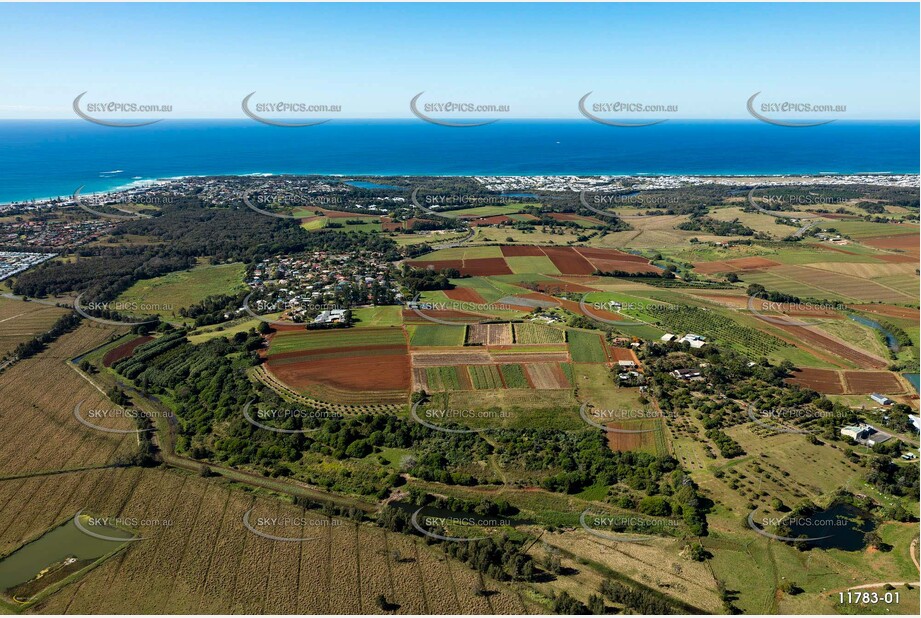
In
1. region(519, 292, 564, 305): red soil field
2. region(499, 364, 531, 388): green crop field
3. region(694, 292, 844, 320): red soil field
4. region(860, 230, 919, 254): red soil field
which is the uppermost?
region(860, 230, 919, 254): red soil field

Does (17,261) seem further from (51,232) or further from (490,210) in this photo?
(490,210)

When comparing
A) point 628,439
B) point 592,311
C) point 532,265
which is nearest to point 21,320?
point 532,265

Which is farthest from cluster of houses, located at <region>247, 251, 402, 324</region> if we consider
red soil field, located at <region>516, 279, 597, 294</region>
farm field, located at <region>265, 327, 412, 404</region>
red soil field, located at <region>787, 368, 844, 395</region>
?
red soil field, located at <region>787, 368, 844, 395</region>

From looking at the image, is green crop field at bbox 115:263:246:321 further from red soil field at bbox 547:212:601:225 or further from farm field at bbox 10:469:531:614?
red soil field at bbox 547:212:601:225

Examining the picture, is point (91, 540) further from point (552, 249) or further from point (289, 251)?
point (552, 249)

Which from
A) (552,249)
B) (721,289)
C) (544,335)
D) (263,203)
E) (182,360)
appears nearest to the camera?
(182,360)

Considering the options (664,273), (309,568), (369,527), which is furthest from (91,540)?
(664,273)

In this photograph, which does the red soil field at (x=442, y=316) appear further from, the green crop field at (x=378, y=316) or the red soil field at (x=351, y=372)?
the red soil field at (x=351, y=372)
